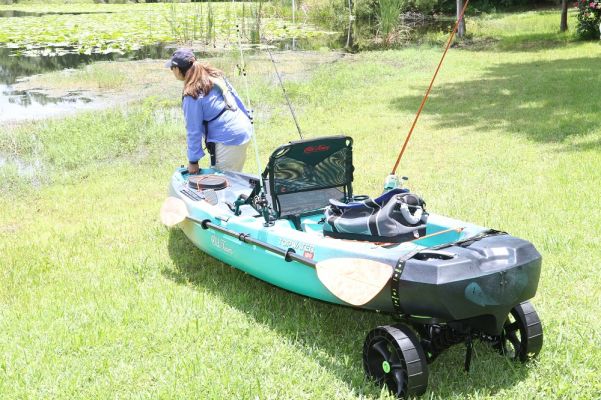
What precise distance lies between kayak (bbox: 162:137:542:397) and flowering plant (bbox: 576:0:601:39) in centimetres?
1799

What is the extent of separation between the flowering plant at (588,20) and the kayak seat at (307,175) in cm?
1755

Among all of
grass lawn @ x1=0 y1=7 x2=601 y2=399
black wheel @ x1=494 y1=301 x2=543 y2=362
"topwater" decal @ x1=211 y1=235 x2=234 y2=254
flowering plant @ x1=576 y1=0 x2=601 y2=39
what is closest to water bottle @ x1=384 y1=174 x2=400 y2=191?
grass lawn @ x1=0 y1=7 x2=601 y2=399

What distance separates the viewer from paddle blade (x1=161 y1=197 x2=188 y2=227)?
5582 mm

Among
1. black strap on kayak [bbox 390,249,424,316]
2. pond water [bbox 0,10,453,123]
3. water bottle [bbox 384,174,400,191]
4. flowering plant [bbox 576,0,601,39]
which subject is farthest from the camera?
flowering plant [bbox 576,0,601,39]

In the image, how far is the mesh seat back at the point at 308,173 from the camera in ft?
15.8

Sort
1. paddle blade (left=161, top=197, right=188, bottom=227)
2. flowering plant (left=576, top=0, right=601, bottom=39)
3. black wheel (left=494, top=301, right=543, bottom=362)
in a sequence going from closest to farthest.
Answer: black wheel (left=494, top=301, right=543, bottom=362), paddle blade (left=161, top=197, right=188, bottom=227), flowering plant (left=576, top=0, right=601, bottom=39)

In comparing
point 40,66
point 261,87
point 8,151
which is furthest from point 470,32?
point 8,151

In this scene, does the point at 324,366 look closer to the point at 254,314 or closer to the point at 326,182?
the point at 254,314

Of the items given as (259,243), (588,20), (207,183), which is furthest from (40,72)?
(259,243)

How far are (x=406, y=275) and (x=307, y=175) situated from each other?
163cm

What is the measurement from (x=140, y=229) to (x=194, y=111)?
5.04 feet

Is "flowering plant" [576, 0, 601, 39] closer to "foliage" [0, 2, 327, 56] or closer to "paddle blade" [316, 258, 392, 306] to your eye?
"foliage" [0, 2, 327, 56]

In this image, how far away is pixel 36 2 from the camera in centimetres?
4947

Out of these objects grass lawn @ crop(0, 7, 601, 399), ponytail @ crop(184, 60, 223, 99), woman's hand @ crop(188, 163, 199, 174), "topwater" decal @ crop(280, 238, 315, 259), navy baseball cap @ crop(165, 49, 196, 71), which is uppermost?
navy baseball cap @ crop(165, 49, 196, 71)
